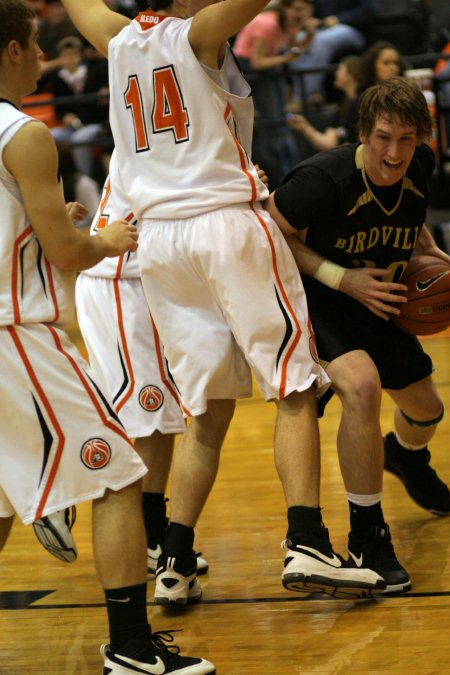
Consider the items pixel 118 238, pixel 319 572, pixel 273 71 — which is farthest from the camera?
pixel 273 71

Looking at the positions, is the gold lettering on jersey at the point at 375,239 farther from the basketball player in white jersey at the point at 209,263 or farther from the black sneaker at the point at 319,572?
the black sneaker at the point at 319,572

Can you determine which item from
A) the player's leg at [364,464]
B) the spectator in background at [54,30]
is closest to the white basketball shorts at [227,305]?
the player's leg at [364,464]

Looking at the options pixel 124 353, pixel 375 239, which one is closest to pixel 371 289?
pixel 375 239

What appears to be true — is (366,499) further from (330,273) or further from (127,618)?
(127,618)

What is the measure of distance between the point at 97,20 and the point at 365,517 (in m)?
1.91

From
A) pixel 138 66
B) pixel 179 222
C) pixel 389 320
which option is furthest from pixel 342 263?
pixel 138 66

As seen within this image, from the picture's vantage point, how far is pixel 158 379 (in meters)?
3.75

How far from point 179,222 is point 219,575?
4.30 feet

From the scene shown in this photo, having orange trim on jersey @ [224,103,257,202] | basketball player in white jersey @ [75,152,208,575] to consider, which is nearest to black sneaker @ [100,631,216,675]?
basketball player in white jersey @ [75,152,208,575]

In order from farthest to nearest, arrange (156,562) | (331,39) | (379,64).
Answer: (331,39) < (379,64) < (156,562)

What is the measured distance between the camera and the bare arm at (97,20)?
3.53m

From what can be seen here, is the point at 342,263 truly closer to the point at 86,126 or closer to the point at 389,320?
the point at 389,320

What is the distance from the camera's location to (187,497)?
3430 millimetres

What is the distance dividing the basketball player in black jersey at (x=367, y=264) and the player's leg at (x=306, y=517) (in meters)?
0.18
